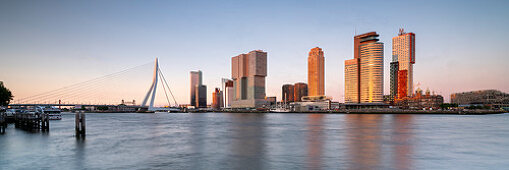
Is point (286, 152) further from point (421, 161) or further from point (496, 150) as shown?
point (496, 150)

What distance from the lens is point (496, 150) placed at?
2611cm

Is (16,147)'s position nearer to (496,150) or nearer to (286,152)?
(286,152)

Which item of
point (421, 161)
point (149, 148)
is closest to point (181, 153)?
point (149, 148)

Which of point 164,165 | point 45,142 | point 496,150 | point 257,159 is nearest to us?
point 164,165

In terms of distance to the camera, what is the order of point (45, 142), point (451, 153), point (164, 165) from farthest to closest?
1. point (45, 142)
2. point (451, 153)
3. point (164, 165)

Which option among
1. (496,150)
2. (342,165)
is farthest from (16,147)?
(496,150)

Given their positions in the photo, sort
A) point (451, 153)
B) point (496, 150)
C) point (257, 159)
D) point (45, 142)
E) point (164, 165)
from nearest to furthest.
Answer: point (164, 165) < point (257, 159) < point (451, 153) < point (496, 150) < point (45, 142)

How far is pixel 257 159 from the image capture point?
69.6 feet

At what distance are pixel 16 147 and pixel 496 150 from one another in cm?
4137

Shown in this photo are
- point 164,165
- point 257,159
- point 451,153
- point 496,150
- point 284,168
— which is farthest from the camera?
point 496,150

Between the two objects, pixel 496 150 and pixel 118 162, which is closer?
pixel 118 162

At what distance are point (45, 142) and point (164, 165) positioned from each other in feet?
61.5

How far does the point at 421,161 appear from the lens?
20.3 m

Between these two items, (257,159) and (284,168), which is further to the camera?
(257,159)
